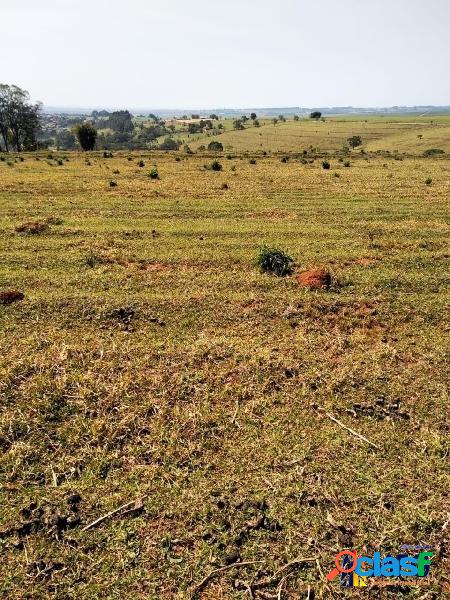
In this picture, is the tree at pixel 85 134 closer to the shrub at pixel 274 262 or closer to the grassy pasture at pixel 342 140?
the grassy pasture at pixel 342 140

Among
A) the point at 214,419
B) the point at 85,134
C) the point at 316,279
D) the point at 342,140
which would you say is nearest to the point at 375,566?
the point at 214,419

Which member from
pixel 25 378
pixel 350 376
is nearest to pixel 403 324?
pixel 350 376

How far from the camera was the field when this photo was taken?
4.77 meters

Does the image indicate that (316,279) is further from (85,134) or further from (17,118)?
(17,118)

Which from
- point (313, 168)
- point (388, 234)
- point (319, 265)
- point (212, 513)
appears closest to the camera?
point (212, 513)

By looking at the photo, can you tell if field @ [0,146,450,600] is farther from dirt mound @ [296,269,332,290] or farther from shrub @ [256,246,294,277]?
shrub @ [256,246,294,277]

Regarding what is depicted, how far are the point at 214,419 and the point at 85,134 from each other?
77.9 meters

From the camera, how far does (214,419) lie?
262 inches

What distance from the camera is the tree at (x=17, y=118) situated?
7869cm

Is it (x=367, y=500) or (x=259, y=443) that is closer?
(x=367, y=500)

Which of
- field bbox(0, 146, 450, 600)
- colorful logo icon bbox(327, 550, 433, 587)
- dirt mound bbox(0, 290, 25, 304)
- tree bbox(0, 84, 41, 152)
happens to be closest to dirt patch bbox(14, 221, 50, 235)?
field bbox(0, 146, 450, 600)

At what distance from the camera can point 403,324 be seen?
9570mm

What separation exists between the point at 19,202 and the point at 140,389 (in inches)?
690

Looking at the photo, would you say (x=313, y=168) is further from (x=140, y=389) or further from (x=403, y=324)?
(x=140, y=389)
